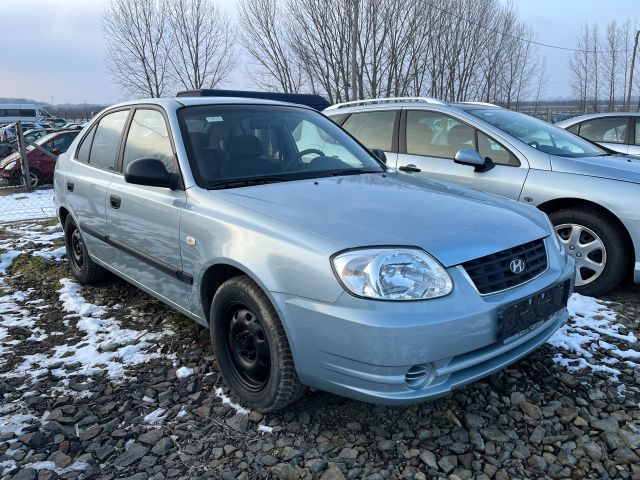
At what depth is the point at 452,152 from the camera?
4.83m

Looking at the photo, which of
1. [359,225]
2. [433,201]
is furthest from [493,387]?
[359,225]

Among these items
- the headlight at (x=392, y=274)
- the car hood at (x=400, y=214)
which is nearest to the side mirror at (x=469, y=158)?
the car hood at (x=400, y=214)

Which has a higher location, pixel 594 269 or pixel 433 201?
pixel 433 201

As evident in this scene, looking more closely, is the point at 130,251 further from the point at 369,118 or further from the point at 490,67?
the point at 490,67

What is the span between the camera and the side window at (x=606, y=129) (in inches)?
312

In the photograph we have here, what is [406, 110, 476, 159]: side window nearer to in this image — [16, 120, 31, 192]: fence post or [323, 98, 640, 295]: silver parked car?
[323, 98, 640, 295]: silver parked car

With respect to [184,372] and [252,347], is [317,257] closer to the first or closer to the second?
[252,347]

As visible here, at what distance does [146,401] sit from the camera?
274 cm

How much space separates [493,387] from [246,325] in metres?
1.39

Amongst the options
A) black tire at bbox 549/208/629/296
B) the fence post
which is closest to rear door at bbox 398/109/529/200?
black tire at bbox 549/208/629/296

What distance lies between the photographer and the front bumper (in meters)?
Result: 2.03

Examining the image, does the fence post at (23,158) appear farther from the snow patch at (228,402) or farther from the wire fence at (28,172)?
the snow patch at (228,402)

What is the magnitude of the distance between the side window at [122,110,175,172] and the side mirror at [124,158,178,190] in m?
0.16

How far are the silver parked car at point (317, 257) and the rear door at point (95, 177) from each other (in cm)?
17
